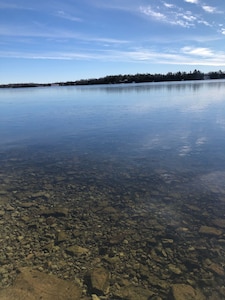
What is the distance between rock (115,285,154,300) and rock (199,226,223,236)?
2.90 meters

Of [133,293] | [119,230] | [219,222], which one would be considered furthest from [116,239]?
[219,222]

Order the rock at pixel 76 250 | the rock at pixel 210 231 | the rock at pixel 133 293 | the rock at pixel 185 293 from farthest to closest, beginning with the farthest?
the rock at pixel 210 231, the rock at pixel 76 250, the rock at pixel 133 293, the rock at pixel 185 293

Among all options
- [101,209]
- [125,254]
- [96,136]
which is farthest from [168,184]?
[96,136]

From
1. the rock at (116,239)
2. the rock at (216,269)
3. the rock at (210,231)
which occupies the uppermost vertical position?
the rock at (210,231)

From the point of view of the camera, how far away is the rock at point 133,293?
554 cm

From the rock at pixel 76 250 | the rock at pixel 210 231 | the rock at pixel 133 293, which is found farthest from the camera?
the rock at pixel 210 231

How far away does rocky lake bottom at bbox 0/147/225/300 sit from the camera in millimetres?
5987

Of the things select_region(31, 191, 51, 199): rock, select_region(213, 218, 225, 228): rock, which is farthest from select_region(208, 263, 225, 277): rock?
select_region(31, 191, 51, 199): rock

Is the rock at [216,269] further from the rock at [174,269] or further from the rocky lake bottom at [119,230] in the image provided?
the rock at [174,269]

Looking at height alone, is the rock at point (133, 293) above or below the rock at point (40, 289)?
below

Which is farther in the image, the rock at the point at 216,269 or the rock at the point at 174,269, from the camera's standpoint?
the rock at the point at 174,269

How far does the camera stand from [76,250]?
7145 millimetres

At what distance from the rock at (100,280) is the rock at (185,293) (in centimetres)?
148

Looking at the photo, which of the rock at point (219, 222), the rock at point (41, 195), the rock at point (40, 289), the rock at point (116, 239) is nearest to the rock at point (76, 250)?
the rock at point (116, 239)
